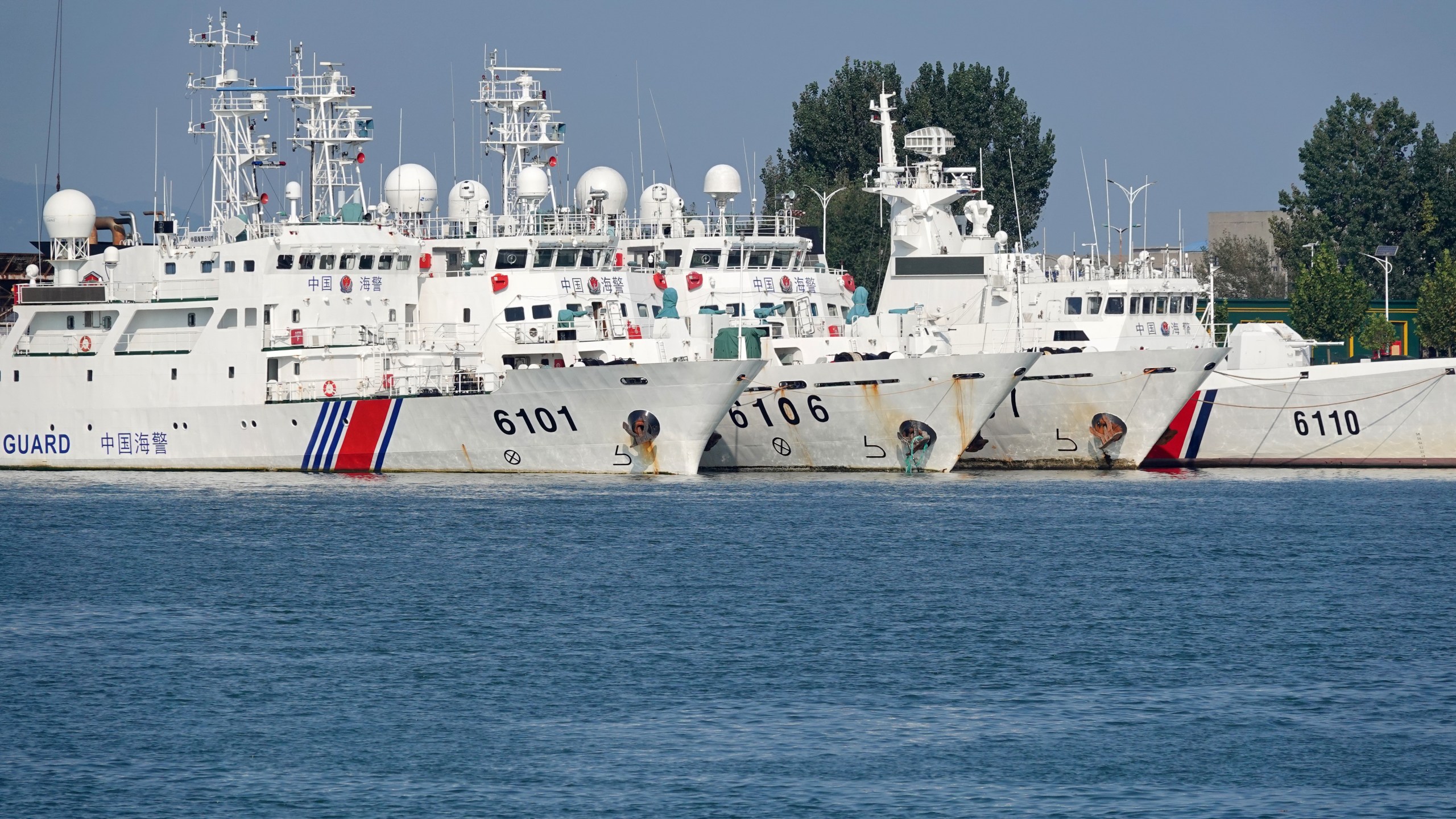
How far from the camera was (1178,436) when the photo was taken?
180 ft

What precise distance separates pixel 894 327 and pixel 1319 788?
34.5 m

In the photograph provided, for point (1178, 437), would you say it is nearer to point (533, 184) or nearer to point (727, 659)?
point (533, 184)

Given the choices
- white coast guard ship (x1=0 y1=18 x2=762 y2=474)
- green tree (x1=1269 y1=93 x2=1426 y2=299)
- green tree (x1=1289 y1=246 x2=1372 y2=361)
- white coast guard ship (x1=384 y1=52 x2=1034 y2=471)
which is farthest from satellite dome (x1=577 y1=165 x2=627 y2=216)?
green tree (x1=1269 y1=93 x2=1426 y2=299)

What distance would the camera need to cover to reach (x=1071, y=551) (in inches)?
1433

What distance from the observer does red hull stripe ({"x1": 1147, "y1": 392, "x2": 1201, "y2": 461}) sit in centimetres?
5388

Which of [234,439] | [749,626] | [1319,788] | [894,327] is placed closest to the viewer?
[1319,788]

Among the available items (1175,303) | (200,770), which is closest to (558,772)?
(200,770)

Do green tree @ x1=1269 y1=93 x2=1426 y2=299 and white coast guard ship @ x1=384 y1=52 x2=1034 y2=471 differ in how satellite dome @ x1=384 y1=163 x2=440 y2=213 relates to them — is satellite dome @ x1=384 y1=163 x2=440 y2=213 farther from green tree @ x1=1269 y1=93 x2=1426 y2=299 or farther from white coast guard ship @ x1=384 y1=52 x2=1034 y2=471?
green tree @ x1=1269 y1=93 x2=1426 y2=299

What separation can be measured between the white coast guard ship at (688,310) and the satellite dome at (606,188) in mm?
54

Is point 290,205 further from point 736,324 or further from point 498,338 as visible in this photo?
point 736,324

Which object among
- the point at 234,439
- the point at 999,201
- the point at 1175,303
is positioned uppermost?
the point at 999,201

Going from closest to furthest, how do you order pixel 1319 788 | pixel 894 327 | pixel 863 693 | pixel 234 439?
pixel 1319 788, pixel 863 693, pixel 234 439, pixel 894 327

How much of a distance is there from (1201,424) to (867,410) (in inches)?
432

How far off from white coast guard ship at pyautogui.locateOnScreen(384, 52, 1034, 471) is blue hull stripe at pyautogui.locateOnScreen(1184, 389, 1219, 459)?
8.26 meters
